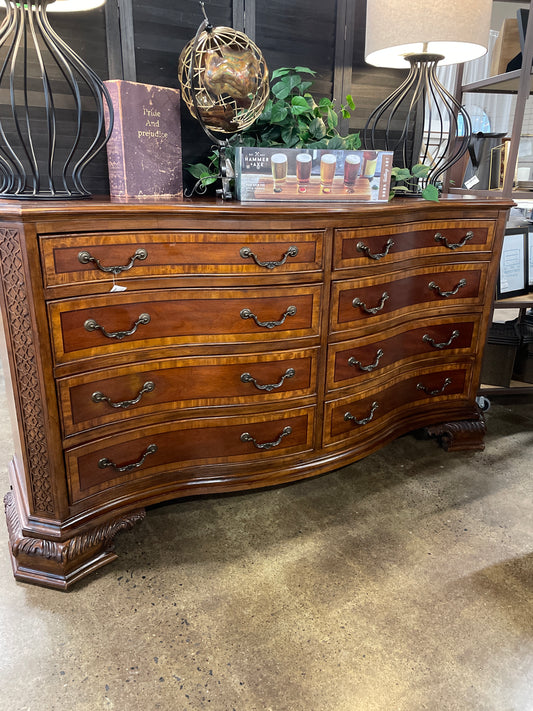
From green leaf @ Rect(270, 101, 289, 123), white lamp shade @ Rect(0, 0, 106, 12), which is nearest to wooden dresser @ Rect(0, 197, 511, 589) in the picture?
green leaf @ Rect(270, 101, 289, 123)

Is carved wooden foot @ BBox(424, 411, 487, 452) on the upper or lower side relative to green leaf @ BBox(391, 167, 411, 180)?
lower

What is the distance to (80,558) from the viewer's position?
4.58ft

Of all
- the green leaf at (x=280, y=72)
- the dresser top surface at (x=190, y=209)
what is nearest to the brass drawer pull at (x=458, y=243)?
the dresser top surface at (x=190, y=209)

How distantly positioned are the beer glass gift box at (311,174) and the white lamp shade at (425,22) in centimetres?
41

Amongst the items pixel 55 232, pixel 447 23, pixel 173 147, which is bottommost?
pixel 55 232

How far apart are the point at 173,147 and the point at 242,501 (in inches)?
46.0

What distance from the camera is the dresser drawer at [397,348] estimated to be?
1.66 meters

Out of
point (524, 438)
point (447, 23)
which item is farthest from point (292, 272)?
point (524, 438)

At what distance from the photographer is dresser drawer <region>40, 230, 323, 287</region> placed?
1200 millimetres

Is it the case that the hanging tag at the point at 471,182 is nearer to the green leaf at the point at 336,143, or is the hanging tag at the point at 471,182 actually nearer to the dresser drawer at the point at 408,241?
the dresser drawer at the point at 408,241

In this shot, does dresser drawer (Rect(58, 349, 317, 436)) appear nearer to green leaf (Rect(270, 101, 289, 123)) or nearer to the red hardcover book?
the red hardcover book

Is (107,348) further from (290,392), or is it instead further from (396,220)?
(396,220)

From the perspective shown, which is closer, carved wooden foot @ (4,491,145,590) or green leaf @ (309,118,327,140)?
carved wooden foot @ (4,491,145,590)

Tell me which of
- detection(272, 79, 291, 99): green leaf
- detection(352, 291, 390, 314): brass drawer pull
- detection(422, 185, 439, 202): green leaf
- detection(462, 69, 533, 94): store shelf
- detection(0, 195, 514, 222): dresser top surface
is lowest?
detection(352, 291, 390, 314): brass drawer pull
